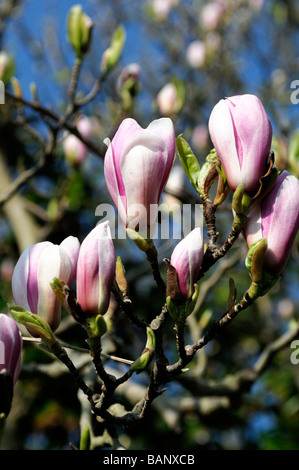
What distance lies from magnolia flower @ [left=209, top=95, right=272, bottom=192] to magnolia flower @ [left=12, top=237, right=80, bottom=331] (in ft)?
0.72

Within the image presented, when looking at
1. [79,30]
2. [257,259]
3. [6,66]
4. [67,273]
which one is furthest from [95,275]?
[6,66]

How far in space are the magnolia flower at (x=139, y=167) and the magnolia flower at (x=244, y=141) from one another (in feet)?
0.20

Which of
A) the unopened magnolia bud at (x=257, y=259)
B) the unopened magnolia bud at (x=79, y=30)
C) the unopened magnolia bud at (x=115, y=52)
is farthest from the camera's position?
the unopened magnolia bud at (x=115, y=52)

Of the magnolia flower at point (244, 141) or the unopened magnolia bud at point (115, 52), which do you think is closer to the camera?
the magnolia flower at point (244, 141)

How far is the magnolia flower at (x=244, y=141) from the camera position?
61 centimetres

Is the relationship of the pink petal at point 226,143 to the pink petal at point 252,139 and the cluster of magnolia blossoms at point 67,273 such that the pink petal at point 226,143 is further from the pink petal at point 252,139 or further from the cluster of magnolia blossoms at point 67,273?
the cluster of magnolia blossoms at point 67,273

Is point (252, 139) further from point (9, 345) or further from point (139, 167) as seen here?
point (9, 345)

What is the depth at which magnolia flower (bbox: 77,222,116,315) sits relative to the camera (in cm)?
61

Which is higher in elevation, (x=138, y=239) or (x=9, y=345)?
(x=138, y=239)

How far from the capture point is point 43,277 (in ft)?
2.12

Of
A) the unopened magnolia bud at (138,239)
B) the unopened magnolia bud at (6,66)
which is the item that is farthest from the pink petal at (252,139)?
the unopened magnolia bud at (6,66)

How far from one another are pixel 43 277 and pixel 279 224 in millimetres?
284
